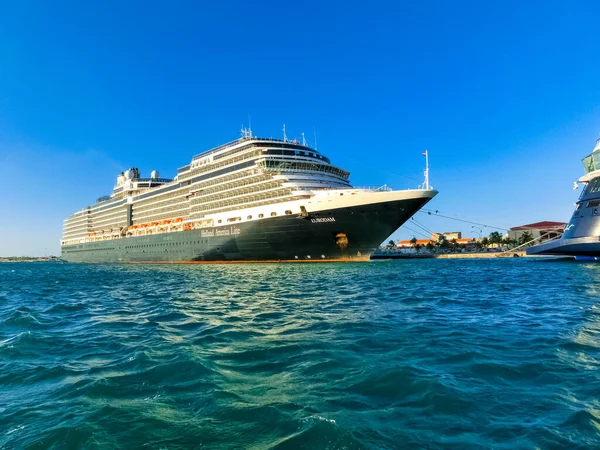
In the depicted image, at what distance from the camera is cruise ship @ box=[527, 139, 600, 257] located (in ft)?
115

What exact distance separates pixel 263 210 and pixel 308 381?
33.6 m

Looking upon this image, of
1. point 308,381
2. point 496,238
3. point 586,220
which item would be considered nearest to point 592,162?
point 586,220

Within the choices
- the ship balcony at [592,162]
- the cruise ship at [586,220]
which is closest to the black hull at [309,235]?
the cruise ship at [586,220]

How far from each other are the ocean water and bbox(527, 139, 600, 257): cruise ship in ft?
104

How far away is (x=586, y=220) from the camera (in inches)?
1405

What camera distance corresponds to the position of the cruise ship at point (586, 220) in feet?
115

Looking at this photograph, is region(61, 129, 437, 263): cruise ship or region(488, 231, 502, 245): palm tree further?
region(488, 231, 502, 245): palm tree

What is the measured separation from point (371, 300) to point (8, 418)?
34.1ft

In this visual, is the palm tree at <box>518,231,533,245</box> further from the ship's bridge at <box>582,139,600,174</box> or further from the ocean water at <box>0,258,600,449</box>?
the ocean water at <box>0,258,600,449</box>

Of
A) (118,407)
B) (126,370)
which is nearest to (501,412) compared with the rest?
(118,407)

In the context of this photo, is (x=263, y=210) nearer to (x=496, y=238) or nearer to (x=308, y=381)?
(x=308, y=381)

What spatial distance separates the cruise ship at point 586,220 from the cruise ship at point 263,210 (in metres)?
16.4

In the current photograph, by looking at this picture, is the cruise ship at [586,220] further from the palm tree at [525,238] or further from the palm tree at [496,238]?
the palm tree at [496,238]

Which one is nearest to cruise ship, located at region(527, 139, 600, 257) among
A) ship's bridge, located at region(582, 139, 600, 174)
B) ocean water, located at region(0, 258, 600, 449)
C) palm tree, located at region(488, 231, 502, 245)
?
ship's bridge, located at region(582, 139, 600, 174)
